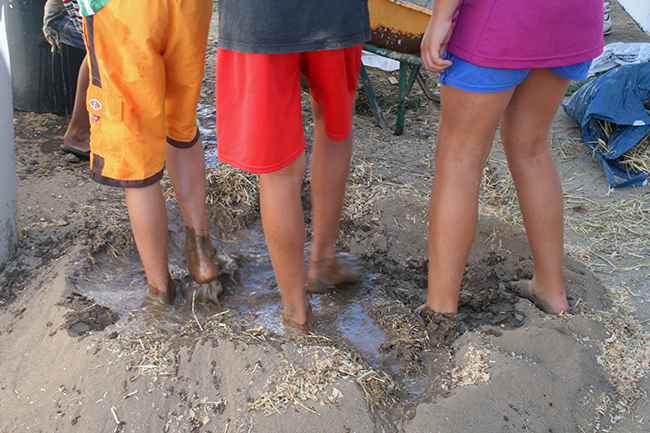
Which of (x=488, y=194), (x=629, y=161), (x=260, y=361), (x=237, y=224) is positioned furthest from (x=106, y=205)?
(x=629, y=161)

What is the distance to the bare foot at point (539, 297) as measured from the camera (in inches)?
81.6

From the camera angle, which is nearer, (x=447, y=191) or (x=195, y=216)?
(x=447, y=191)

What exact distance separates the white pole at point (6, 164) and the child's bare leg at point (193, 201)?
31.6 inches

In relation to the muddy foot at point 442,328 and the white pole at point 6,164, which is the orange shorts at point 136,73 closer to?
the white pole at point 6,164

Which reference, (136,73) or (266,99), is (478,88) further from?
(136,73)

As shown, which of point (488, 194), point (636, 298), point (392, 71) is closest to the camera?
point (636, 298)

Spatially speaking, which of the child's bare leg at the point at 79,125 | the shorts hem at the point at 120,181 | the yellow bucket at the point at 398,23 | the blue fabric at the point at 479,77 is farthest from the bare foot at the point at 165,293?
the yellow bucket at the point at 398,23

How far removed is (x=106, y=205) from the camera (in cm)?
285

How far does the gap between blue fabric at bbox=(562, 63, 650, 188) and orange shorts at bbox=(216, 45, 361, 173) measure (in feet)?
8.99

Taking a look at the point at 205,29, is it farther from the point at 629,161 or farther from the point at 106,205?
the point at 629,161

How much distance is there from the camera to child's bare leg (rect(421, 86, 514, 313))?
168 centimetres

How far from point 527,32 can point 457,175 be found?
1.67 ft

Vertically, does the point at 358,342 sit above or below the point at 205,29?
below

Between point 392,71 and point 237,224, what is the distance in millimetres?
3522
